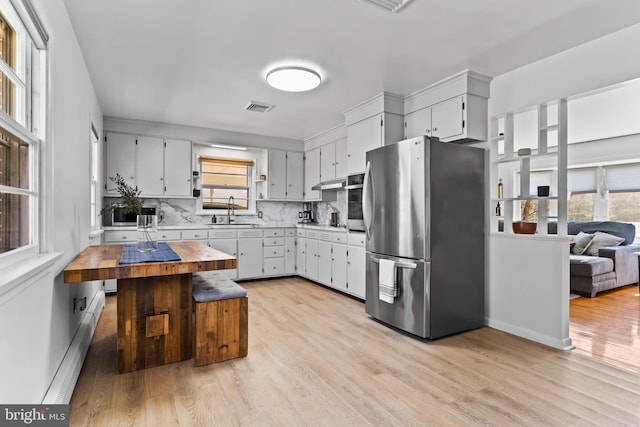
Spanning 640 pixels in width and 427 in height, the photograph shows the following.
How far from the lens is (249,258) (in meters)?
5.44

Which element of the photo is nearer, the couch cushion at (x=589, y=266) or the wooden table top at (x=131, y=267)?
the wooden table top at (x=131, y=267)

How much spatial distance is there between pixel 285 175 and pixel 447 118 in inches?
128

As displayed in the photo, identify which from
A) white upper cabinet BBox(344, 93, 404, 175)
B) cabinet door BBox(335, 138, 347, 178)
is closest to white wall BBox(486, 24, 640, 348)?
white upper cabinet BBox(344, 93, 404, 175)

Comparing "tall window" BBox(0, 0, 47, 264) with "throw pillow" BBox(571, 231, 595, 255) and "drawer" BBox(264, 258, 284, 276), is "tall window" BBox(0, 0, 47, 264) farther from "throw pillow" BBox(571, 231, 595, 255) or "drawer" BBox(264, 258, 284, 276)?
"throw pillow" BBox(571, 231, 595, 255)

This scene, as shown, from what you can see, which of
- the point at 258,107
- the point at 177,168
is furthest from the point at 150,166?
the point at 258,107

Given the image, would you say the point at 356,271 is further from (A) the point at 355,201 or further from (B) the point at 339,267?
(A) the point at 355,201

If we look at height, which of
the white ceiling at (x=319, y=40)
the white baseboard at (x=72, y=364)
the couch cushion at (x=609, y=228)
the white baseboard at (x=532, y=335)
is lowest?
the white baseboard at (x=532, y=335)

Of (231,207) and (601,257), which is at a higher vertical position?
(231,207)

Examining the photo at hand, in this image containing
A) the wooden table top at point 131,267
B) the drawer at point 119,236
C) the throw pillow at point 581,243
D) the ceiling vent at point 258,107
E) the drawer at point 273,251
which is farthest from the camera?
the drawer at point 273,251

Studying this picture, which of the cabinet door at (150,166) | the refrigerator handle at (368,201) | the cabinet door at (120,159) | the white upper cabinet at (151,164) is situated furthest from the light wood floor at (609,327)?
the cabinet door at (120,159)

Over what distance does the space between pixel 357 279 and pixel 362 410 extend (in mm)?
2411

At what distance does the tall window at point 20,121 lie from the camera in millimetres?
1461

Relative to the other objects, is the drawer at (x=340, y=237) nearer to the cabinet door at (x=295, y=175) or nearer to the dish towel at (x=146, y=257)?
the cabinet door at (x=295, y=175)

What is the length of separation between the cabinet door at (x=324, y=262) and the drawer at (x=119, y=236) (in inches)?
103
